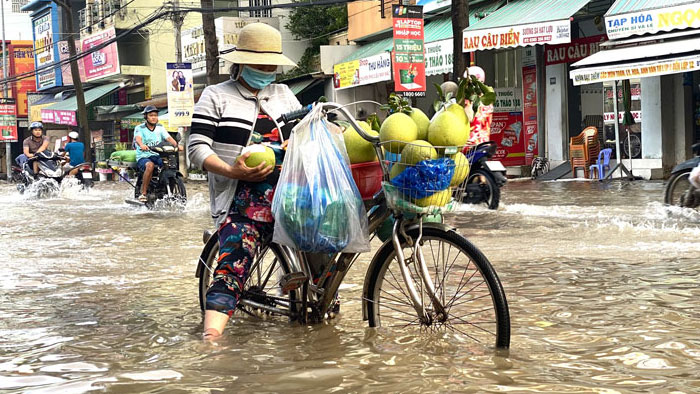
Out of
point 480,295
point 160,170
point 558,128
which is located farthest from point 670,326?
point 558,128

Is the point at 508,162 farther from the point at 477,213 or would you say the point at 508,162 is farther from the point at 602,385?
the point at 602,385

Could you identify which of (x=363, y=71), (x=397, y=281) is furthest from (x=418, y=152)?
(x=363, y=71)

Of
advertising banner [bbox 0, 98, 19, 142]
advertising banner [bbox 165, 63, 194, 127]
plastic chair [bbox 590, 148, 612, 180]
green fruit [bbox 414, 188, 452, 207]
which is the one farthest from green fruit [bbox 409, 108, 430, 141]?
advertising banner [bbox 0, 98, 19, 142]

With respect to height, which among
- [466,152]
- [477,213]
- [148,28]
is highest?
[148,28]

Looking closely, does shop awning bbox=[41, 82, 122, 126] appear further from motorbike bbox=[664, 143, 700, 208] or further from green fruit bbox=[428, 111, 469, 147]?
green fruit bbox=[428, 111, 469, 147]

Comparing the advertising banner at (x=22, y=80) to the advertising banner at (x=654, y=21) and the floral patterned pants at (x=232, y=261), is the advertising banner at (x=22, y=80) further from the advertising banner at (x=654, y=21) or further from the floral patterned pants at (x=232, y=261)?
the floral patterned pants at (x=232, y=261)

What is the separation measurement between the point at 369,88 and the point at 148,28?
58.0 ft

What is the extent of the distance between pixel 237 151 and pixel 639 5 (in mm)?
13603

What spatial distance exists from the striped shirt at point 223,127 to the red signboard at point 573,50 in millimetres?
16240

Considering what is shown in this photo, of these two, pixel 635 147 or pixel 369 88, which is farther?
pixel 369 88

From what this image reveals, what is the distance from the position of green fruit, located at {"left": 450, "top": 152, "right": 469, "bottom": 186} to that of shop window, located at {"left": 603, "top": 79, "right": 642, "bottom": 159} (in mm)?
15295

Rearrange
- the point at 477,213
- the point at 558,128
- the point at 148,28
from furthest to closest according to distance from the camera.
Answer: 1. the point at 148,28
2. the point at 558,128
3. the point at 477,213

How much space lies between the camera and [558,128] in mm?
21531

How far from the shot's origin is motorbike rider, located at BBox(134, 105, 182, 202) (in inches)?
577
